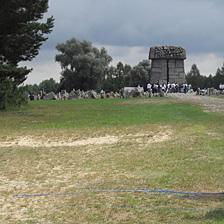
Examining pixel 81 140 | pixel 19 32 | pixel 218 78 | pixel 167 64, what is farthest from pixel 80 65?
pixel 81 140

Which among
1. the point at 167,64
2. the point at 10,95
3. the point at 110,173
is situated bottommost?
the point at 110,173

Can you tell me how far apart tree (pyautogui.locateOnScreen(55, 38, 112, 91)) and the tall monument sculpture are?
285 inches

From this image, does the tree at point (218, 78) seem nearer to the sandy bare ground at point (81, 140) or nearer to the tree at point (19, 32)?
the tree at point (19, 32)

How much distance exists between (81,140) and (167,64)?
179 feet

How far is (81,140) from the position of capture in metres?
15.2

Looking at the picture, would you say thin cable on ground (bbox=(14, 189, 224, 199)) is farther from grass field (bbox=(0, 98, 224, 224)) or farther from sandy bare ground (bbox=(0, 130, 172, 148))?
sandy bare ground (bbox=(0, 130, 172, 148))

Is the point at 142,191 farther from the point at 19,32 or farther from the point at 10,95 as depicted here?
the point at 10,95

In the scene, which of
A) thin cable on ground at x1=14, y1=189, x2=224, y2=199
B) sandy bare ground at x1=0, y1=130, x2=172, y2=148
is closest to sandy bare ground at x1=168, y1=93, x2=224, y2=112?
sandy bare ground at x1=0, y1=130, x2=172, y2=148

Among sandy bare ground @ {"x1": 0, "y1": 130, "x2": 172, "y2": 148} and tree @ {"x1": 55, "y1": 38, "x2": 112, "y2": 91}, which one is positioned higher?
tree @ {"x1": 55, "y1": 38, "x2": 112, "y2": 91}

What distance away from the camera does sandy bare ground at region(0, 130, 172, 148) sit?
1445 cm

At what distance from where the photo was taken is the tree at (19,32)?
→ 27.6m

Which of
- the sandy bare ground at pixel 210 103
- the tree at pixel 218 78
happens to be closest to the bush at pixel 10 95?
the sandy bare ground at pixel 210 103

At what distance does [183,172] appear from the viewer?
9828 mm

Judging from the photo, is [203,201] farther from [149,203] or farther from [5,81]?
[5,81]
